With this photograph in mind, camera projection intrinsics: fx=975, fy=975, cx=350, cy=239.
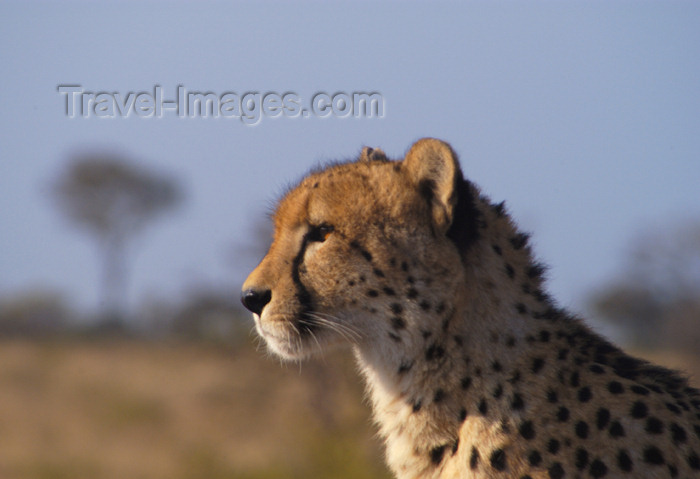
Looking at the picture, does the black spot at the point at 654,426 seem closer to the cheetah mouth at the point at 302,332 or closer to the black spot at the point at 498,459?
the black spot at the point at 498,459

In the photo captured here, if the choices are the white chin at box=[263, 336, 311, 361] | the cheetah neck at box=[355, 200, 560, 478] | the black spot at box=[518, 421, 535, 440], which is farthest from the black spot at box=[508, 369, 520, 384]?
the white chin at box=[263, 336, 311, 361]

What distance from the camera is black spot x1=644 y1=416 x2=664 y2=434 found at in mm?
2355

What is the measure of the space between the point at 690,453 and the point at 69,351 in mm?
18888

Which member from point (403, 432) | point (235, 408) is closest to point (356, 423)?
point (235, 408)

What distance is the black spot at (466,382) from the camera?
2.49m

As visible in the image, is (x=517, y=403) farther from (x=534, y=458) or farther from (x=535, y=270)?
(x=535, y=270)

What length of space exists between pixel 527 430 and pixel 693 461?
40cm

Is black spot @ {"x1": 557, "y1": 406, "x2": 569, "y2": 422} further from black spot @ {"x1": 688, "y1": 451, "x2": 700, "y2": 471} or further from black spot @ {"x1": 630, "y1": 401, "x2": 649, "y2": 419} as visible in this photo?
black spot @ {"x1": 688, "y1": 451, "x2": 700, "y2": 471}

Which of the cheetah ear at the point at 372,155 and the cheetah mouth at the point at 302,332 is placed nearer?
the cheetah mouth at the point at 302,332

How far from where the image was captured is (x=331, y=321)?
260cm

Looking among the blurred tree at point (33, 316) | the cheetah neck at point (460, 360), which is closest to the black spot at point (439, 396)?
the cheetah neck at point (460, 360)

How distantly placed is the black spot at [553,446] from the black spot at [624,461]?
143mm

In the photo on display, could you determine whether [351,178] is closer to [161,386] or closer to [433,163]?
[433,163]

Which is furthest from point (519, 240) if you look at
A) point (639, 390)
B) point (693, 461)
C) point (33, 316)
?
point (33, 316)
